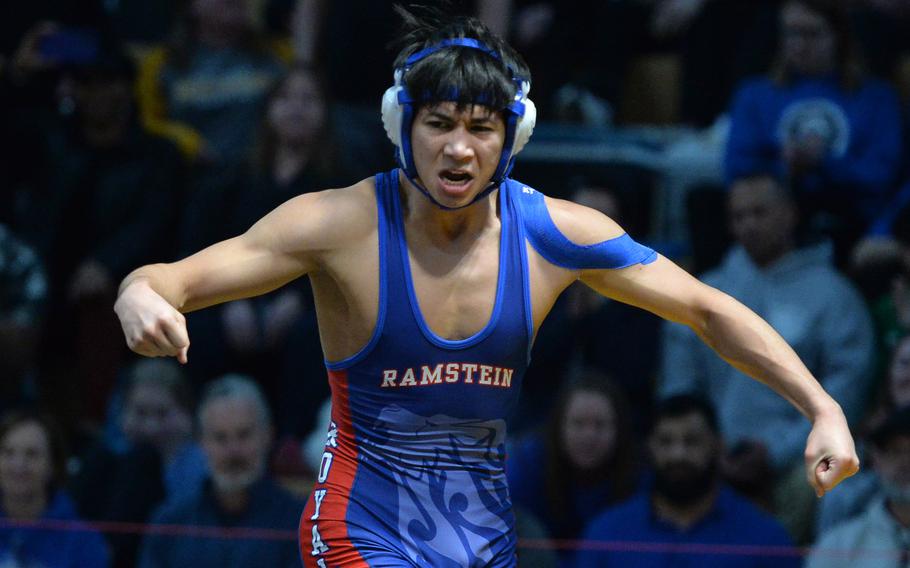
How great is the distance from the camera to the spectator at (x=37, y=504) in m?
5.61

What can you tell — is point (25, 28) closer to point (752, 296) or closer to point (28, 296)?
point (28, 296)

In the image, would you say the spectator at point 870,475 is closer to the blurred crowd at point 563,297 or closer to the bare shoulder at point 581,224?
the blurred crowd at point 563,297

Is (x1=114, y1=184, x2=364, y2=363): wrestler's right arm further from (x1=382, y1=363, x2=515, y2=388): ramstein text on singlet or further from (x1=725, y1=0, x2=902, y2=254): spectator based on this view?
(x1=725, y1=0, x2=902, y2=254): spectator

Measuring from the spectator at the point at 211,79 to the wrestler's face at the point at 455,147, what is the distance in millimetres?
4331

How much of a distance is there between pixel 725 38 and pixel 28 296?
3320 millimetres

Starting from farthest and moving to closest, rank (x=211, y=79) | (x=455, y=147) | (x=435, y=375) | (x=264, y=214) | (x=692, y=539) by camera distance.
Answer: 1. (x=211, y=79)
2. (x=264, y=214)
3. (x=692, y=539)
4. (x=435, y=375)
5. (x=455, y=147)

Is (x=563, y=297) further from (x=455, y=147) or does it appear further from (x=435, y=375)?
(x=455, y=147)

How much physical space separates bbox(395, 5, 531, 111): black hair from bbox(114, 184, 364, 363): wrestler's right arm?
33cm

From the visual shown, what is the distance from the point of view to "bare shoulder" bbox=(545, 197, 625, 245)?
3.73 metres

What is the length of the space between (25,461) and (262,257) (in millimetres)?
2774

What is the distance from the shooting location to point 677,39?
7871mm

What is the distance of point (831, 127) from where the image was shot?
677cm

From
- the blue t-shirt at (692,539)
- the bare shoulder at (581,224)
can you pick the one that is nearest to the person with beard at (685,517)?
the blue t-shirt at (692,539)

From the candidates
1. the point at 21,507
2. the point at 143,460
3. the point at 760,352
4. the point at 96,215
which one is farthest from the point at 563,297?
the point at 760,352
